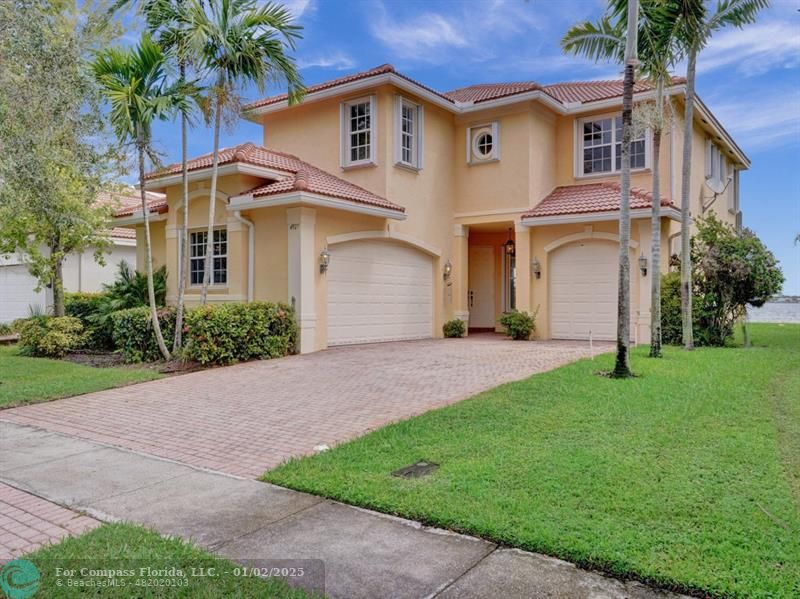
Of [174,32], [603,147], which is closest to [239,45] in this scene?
[174,32]

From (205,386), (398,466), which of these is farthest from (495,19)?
(398,466)

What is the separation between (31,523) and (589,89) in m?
19.8

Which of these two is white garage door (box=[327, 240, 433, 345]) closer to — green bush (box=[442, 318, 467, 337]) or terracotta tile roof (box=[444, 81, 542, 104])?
green bush (box=[442, 318, 467, 337])

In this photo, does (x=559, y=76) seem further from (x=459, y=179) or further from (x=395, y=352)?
(x=395, y=352)

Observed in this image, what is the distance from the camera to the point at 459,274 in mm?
18766

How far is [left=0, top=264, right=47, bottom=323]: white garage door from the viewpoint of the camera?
76.3 feet

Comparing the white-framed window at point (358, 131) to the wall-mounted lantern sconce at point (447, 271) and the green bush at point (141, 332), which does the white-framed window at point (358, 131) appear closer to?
the wall-mounted lantern sconce at point (447, 271)

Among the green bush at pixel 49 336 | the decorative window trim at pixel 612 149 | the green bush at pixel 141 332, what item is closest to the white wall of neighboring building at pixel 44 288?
the green bush at pixel 49 336

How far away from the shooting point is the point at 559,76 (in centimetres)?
2172

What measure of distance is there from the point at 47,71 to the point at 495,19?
35.5 ft

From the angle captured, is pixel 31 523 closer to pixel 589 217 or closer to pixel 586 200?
pixel 589 217

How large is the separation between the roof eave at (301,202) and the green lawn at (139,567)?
999 cm

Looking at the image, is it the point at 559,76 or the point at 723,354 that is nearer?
the point at 723,354

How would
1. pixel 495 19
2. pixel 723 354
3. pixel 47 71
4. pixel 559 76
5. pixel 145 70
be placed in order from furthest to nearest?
pixel 559 76, pixel 495 19, pixel 723 354, pixel 145 70, pixel 47 71
